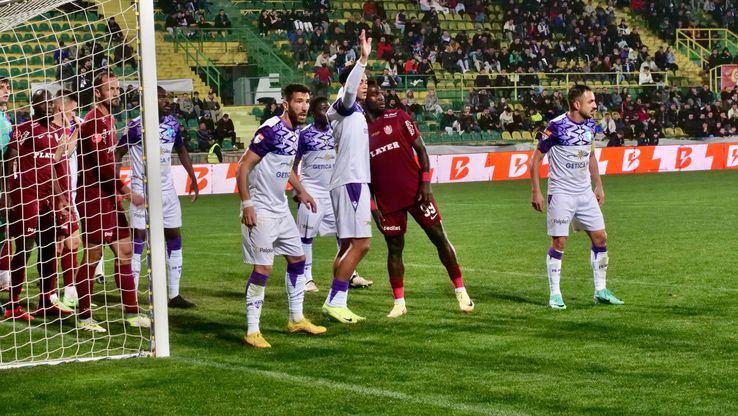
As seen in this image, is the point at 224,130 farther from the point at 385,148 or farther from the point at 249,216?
the point at 249,216

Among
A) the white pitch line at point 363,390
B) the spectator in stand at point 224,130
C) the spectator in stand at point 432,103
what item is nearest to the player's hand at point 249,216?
the white pitch line at point 363,390

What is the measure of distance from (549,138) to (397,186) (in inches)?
59.0

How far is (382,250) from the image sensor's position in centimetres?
1590

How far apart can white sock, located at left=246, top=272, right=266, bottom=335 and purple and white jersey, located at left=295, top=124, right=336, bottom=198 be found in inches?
147

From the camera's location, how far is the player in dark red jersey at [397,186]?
996 cm

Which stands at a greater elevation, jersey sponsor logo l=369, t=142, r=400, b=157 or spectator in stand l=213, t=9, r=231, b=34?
spectator in stand l=213, t=9, r=231, b=34

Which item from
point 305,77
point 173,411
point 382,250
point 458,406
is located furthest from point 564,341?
point 305,77

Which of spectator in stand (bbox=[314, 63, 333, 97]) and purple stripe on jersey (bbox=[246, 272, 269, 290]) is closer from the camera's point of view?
purple stripe on jersey (bbox=[246, 272, 269, 290])

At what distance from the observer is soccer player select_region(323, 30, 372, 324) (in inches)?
375

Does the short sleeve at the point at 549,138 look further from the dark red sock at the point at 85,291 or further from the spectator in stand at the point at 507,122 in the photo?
the spectator in stand at the point at 507,122

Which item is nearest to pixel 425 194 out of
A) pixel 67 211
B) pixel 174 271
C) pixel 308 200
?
pixel 308 200

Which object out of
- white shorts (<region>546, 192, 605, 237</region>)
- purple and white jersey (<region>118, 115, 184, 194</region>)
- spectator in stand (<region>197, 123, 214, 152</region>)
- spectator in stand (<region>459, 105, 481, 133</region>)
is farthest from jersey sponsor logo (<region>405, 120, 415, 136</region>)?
spectator in stand (<region>459, 105, 481, 133</region>)

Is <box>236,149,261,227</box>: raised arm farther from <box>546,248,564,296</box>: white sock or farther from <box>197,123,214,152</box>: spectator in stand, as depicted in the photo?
<box>197,123,214,152</box>: spectator in stand

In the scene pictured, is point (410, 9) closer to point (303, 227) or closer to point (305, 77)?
point (305, 77)
